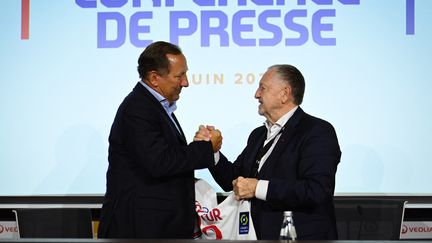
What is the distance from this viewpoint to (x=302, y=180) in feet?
9.70

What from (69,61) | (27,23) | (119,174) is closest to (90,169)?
(69,61)

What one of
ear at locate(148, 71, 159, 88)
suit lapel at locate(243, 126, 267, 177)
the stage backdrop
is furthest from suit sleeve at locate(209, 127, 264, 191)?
the stage backdrop

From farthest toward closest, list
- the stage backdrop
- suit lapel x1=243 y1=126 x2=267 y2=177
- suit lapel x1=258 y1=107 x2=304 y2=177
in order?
the stage backdrop → suit lapel x1=243 y1=126 x2=267 y2=177 → suit lapel x1=258 y1=107 x2=304 y2=177

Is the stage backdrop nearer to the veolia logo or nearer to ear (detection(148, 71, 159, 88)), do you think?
the veolia logo

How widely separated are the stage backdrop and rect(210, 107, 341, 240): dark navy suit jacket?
117cm

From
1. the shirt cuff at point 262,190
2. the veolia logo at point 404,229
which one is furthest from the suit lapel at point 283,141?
the veolia logo at point 404,229

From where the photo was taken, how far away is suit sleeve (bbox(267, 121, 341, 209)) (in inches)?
114

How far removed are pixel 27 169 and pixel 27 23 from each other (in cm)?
91

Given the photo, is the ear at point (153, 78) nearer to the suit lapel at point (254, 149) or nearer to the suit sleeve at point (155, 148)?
the suit sleeve at point (155, 148)

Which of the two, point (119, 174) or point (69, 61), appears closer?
point (119, 174)

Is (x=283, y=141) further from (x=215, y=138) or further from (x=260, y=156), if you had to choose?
(x=215, y=138)

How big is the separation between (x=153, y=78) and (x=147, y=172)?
1.41 feet

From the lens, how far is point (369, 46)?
4238 millimetres

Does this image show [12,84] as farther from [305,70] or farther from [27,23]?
[305,70]
